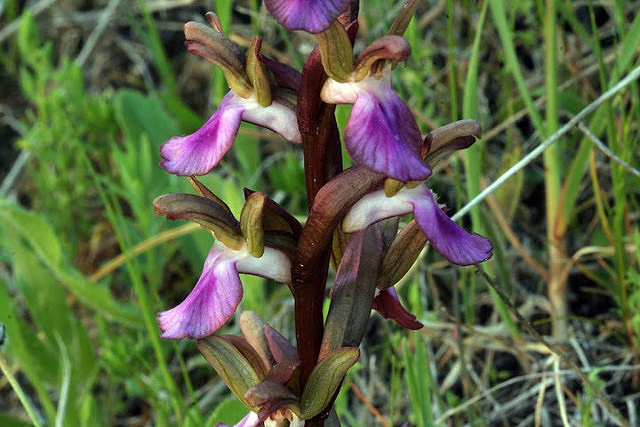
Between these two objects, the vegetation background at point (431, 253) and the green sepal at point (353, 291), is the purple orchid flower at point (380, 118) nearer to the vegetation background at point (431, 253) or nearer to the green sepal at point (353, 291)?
the green sepal at point (353, 291)

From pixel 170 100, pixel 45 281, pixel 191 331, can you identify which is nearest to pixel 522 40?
pixel 170 100

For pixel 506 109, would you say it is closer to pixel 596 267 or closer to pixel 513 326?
pixel 596 267

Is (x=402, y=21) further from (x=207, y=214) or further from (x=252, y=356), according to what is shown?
(x=252, y=356)

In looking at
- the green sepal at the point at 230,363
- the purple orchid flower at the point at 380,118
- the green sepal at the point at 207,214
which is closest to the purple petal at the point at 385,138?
the purple orchid flower at the point at 380,118

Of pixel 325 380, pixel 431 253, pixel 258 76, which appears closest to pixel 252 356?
pixel 325 380

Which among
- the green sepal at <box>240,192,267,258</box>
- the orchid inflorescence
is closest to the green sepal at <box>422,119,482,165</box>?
the orchid inflorescence
